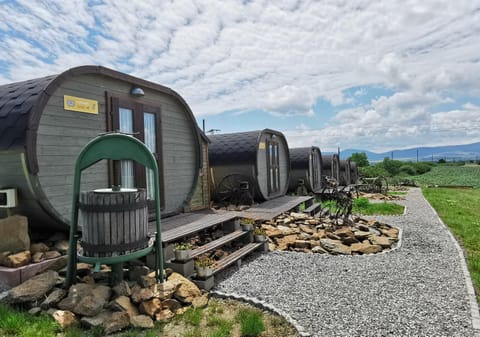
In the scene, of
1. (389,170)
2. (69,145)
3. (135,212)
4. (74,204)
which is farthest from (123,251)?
(389,170)

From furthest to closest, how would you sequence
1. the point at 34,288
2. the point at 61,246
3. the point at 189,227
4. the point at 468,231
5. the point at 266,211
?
the point at 266,211
the point at 468,231
the point at 189,227
the point at 61,246
the point at 34,288

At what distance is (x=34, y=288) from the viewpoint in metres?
3.46

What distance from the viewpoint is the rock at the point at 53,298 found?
3340 millimetres

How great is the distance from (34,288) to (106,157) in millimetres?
1554

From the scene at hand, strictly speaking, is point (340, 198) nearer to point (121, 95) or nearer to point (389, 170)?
point (121, 95)

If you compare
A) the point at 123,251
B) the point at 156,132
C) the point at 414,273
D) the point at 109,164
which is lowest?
the point at 414,273

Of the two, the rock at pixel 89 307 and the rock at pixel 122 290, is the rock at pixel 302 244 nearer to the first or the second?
the rock at pixel 122 290

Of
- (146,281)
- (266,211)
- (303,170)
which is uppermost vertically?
(303,170)

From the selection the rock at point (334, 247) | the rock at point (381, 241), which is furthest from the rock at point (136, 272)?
the rock at point (381, 241)

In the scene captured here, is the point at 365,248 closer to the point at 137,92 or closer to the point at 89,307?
the point at 89,307

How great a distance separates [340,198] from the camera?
8.41m

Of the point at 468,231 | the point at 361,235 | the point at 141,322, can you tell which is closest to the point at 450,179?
the point at 468,231

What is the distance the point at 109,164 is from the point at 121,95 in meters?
1.22

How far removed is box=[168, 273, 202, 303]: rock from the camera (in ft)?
12.2
